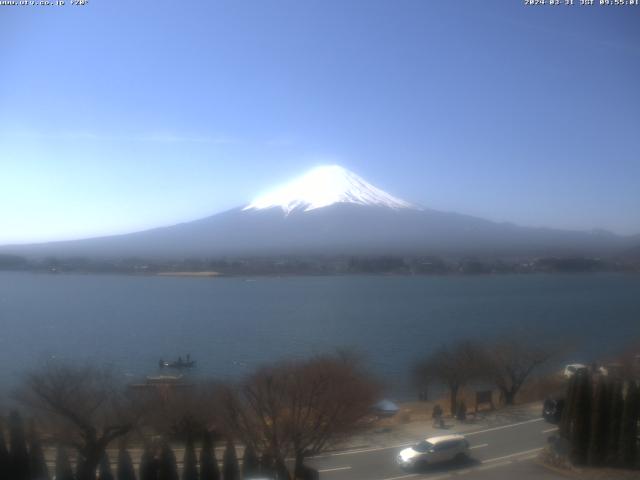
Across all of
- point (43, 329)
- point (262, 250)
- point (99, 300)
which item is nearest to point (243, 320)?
Answer: point (43, 329)

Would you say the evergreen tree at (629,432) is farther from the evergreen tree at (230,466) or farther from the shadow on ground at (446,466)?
the evergreen tree at (230,466)

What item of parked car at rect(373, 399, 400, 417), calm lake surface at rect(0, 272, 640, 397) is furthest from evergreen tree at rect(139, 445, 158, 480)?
calm lake surface at rect(0, 272, 640, 397)

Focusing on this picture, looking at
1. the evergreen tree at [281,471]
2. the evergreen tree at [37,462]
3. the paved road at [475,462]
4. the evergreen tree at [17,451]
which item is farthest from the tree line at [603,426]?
the evergreen tree at [17,451]

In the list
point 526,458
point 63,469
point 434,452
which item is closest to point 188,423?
point 63,469

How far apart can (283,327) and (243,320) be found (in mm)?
2146

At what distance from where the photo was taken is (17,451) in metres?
4.31

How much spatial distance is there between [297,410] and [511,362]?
460 centimetres

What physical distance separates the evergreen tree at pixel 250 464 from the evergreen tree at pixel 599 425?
9.04 feet

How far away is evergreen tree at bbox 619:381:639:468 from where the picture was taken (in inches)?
184

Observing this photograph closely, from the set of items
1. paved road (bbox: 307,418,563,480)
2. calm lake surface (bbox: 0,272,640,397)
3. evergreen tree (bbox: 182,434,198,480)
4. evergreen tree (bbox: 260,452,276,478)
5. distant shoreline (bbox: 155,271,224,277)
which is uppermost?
distant shoreline (bbox: 155,271,224,277)

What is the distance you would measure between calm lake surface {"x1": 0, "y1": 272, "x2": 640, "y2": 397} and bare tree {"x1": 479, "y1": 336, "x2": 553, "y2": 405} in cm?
94

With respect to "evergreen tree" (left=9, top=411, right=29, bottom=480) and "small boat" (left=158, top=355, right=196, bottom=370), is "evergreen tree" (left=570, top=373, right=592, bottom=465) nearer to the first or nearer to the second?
"evergreen tree" (left=9, top=411, right=29, bottom=480)

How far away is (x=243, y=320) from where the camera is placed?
16.7 metres

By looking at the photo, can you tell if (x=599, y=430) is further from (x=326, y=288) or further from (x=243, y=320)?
(x=326, y=288)
